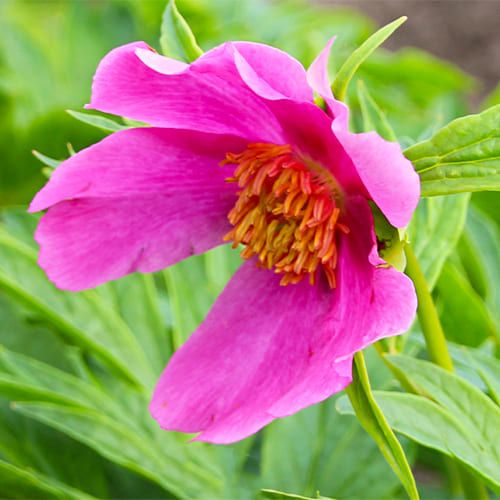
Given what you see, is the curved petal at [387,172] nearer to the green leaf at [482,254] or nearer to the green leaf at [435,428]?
the green leaf at [435,428]

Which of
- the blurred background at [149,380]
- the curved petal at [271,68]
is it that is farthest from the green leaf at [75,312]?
the curved petal at [271,68]

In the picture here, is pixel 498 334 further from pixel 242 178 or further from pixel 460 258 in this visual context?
pixel 242 178

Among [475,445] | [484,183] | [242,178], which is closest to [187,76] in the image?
[242,178]

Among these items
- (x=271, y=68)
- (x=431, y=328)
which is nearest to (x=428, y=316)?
(x=431, y=328)

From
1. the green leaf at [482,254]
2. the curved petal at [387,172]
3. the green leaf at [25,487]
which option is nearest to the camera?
the curved petal at [387,172]

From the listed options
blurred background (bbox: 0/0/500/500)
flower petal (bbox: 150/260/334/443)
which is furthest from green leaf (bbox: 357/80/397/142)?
flower petal (bbox: 150/260/334/443)

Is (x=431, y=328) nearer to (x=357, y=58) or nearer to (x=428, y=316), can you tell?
(x=428, y=316)
